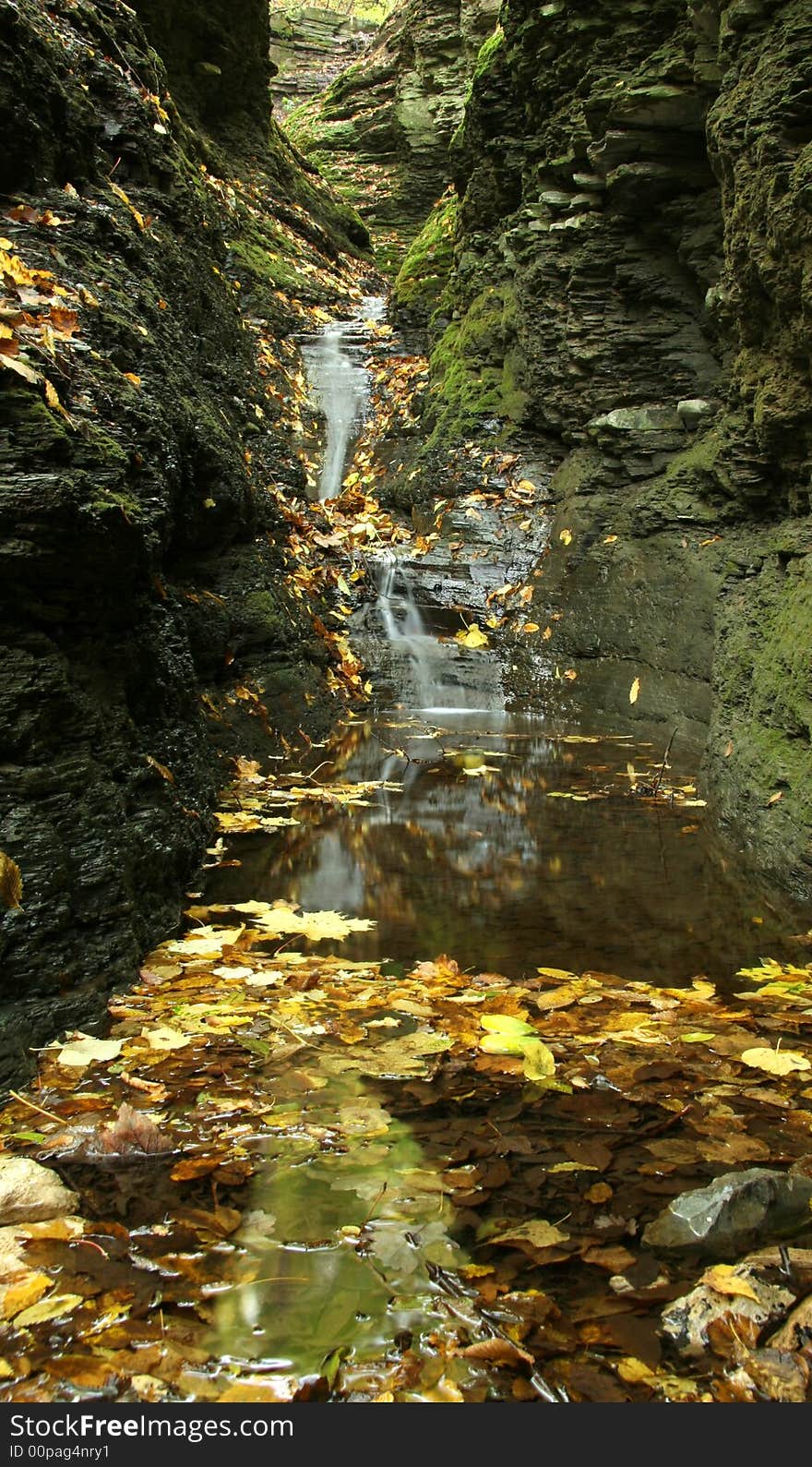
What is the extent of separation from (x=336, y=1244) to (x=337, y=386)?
1379 centimetres

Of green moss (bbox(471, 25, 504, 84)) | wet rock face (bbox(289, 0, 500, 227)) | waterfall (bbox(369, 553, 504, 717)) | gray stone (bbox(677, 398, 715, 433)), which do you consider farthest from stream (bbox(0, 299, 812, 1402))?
wet rock face (bbox(289, 0, 500, 227))

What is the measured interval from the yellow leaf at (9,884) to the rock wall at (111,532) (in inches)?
2.6

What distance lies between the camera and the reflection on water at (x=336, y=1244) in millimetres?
1507

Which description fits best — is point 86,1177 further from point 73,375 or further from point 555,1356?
point 73,375

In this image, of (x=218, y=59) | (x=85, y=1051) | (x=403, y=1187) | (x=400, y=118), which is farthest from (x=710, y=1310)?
(x=400, y=118)

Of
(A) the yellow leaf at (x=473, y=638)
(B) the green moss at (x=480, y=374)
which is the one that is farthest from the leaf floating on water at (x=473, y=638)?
(B) the green moss at (x=480, y=374)

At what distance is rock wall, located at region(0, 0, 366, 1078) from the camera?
110 inches

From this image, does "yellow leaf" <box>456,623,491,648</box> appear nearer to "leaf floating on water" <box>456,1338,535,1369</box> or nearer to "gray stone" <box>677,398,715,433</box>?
"gray stone" <box>677,398,715,433</box>

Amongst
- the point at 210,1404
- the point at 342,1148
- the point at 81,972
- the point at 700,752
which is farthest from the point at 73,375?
the point at 700,752

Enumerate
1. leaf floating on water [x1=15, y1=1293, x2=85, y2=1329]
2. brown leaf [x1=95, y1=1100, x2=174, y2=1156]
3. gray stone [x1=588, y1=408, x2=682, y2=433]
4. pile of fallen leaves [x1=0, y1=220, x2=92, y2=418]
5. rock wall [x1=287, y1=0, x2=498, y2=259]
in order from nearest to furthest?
1. leaf floating on water [x1=15, y1=1293, x2=85, y2=1329]
2. brown leaf [x1=95, y1=1100, x2=174, y2=1156]
3. pile of fallen leaves [x1=0, y1=220, x2=92, y2=418]
4. gray stone [x1=588, y1=408, x2=682, y2=433]
5. rock wall [x1=287, y1=0, x2=498, y2=259]

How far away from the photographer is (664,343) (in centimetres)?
891

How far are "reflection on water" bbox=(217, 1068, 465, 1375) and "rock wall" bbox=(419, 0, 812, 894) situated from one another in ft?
8.39

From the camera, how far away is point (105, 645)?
3.40 metres

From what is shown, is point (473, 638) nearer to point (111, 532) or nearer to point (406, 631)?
point (406, 631)
